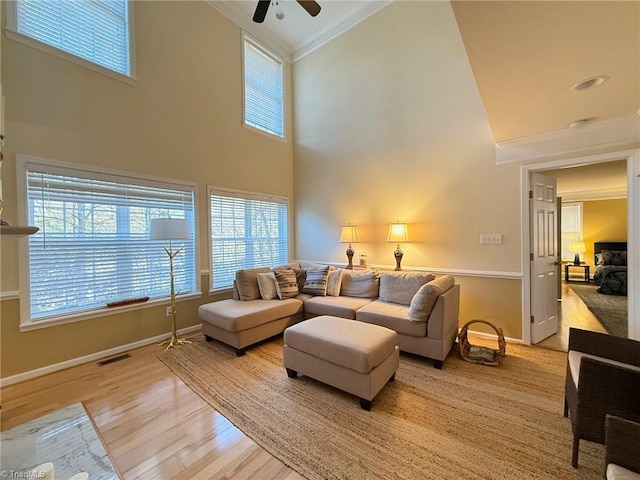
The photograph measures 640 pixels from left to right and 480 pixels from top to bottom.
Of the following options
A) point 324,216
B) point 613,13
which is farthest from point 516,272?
point 324,216

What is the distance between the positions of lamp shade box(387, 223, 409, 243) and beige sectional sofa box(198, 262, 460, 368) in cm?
55

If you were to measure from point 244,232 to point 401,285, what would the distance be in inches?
106

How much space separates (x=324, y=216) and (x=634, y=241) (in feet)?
12.4

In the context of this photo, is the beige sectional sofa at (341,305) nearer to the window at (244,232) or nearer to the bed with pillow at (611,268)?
the window at (244,232)

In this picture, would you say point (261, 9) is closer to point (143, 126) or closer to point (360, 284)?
point (143, 126)

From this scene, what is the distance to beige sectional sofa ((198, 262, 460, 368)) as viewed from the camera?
276 cm

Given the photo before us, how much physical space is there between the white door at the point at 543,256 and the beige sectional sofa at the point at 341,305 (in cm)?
96

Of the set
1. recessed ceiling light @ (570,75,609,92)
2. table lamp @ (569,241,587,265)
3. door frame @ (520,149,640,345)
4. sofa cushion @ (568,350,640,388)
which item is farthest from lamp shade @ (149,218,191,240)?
table lamp @ (569,241,587,265)

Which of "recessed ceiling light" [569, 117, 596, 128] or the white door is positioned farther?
the white door

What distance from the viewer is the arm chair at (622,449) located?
106 centimetres

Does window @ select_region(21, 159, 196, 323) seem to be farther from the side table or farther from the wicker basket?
the side table

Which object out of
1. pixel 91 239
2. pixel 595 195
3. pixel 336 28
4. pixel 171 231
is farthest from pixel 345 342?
pixel 595 195

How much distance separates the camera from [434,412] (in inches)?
80.4

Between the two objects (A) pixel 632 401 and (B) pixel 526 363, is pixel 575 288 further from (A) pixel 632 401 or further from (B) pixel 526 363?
(A) pixel 632 401
